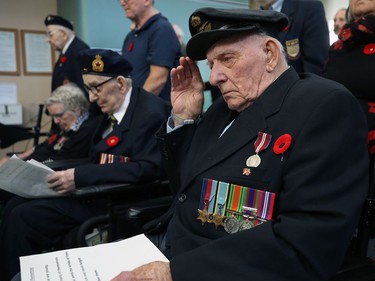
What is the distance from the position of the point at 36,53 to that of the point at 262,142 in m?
3.79

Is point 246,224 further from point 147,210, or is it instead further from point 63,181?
point 63,181

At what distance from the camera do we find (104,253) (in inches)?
42.0

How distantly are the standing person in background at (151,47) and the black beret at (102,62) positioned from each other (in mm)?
386

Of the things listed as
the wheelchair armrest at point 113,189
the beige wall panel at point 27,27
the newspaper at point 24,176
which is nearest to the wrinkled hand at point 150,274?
the wheelchair armrest at point 113,189

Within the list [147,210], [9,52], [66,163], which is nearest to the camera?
[147,210]

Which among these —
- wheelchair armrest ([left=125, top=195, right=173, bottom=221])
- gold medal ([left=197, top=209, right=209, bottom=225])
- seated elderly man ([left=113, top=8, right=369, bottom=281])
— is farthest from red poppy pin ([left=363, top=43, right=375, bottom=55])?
wheelchair armrest ([left=125, top=195, right=173, bottom=221])

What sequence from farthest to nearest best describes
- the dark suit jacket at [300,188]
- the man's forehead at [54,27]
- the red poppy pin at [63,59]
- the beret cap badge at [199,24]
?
the man's forehead at [54,27] < the red poppy pin at [63,59] < the beret cap badge at [199,24] < the dark suit jacket at [300,188]

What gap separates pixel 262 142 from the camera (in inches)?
37.7

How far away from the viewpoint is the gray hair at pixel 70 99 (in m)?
2.40

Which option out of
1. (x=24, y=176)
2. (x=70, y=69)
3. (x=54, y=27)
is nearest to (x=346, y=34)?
(x=24, y=176)

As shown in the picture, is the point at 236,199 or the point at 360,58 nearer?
the point at 236,199

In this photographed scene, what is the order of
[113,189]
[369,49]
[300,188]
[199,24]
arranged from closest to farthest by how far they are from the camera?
[300,188] → [199,24] → [369,49] → [113,189]

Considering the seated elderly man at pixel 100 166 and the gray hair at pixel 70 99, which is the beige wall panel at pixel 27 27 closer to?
the gray hair at pixel 70 99

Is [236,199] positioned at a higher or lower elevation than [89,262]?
higher
